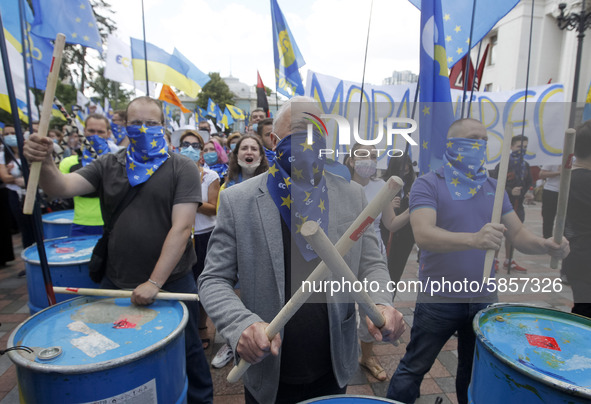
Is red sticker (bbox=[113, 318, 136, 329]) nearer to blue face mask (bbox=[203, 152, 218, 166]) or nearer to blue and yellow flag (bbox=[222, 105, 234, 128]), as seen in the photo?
blue face mask (bbox=[203, 152, 218, 166])

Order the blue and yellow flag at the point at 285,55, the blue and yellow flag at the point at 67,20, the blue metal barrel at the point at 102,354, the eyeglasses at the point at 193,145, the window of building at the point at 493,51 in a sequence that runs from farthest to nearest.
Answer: the window of building at the point at 493,51 < the blue and yellow flag at the point at 285,55 < the eyeglasses at the point at 193,145 < the blue and yellow flag at the point at 67,20 < the blue metal barrel at the point at 102,354

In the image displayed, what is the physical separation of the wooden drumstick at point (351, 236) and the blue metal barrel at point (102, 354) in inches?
22.7

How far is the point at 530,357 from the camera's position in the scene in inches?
55.9

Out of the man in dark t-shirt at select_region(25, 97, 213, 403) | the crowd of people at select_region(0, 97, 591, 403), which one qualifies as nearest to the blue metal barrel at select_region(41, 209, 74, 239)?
the crowd of people at select_region(0, 97, 591, 403)

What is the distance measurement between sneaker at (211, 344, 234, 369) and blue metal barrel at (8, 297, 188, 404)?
1286 millimetres

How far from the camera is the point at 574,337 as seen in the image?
1.58 m

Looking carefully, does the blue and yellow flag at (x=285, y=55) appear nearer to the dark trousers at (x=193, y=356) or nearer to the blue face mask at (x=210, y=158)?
the blue face mask at (x=210, y=158)

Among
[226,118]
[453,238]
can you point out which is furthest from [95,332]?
[226,118]

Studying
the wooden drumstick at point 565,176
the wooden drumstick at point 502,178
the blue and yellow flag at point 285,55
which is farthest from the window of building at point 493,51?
the wooden drumstick at point 502,178

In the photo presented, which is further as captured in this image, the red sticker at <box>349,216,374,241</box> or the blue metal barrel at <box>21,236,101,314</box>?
the blue metal barrel at <box>21,236,101,314</box>

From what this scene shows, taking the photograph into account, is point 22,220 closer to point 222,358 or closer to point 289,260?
point 222,358

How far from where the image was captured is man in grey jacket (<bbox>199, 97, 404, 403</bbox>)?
140 centimetres

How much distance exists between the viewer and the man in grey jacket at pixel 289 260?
1396 mm

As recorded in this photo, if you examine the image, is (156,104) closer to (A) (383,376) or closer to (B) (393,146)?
(B) (393,146)
